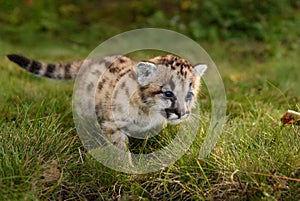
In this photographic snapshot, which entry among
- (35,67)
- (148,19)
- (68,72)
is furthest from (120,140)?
(148,19)

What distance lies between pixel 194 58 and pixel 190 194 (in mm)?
4866

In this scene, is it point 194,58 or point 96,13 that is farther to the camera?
point 96,13

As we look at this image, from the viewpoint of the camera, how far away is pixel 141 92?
4.34 metres

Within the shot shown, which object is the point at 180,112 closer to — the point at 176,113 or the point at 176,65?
the point at 176,113

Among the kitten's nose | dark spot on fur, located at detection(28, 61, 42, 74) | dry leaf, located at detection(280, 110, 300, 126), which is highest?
dark spot on fur, located at detection(28, 61, 42, 74)

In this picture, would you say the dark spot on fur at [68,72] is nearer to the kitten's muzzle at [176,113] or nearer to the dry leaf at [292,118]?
the kitten's muzzle at [176,113]

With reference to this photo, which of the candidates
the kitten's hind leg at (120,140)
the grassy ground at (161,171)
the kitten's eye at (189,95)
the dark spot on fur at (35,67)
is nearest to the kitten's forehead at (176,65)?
the kitten's eye at (189,95)

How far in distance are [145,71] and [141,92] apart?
0.21 m

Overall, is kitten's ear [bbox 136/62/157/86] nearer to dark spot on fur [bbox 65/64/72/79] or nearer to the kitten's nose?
the kitten's nose

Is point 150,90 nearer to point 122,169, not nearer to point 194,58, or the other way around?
point 122,169

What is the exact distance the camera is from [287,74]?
24.0ft

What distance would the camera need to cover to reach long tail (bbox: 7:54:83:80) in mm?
5051

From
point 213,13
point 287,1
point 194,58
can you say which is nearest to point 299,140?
point 194,58

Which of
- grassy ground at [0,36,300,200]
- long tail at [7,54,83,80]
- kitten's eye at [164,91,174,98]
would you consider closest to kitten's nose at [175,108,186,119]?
kitten's eye at [164,91,174,98]
